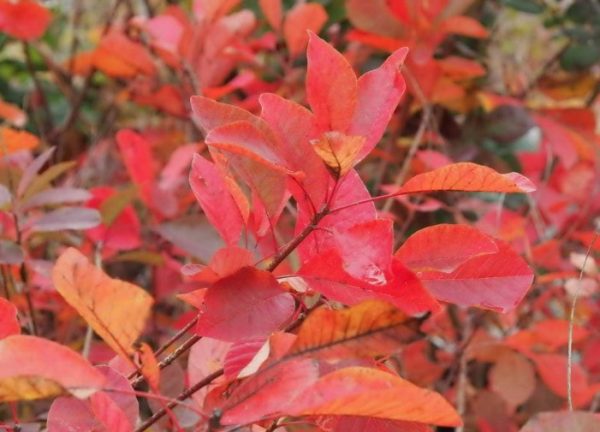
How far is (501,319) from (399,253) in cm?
79

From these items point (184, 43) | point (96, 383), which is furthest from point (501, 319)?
point (96, 383)

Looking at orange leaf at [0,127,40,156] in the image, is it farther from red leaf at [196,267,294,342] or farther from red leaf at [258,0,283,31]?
red leaf at [196,267,294,342]

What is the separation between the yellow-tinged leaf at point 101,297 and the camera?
1.47 ft

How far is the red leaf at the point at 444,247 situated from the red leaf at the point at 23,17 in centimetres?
91

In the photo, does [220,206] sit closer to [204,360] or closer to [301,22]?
[204,360]

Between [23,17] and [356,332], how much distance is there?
0.99m

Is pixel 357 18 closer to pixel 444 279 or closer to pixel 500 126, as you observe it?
pixel 500 126

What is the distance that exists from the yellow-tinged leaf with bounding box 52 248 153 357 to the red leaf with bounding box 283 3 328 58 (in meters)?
0.85

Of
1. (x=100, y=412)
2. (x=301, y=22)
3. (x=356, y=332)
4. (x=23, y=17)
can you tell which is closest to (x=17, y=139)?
(x=23, y=17)

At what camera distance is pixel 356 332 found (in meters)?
0.44

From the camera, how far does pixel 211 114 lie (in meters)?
0.53

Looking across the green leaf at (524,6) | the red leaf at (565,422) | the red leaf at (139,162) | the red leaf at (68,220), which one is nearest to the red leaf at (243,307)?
the red leaf at (565,422)

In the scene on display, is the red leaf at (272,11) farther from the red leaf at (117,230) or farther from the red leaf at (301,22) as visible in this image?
the red leaf at (117,230)

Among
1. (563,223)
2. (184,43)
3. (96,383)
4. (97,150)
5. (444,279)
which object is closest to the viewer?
(96,383)
